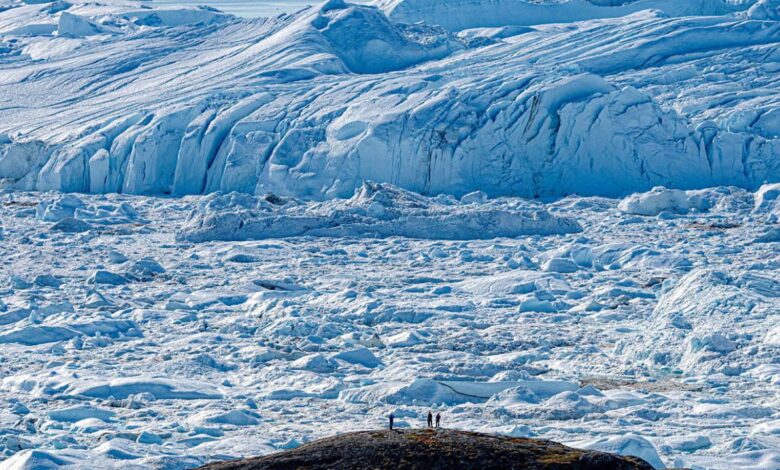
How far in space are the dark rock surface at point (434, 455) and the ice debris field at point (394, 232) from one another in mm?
2110

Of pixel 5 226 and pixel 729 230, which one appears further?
pixel 5 226

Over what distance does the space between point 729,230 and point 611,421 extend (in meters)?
7.15

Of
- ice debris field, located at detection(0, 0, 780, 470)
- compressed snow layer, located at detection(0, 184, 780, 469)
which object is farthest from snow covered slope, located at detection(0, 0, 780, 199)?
compressed snow layer, located at detection(0, 184, 780, 469)

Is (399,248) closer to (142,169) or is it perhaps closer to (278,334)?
(278,334)

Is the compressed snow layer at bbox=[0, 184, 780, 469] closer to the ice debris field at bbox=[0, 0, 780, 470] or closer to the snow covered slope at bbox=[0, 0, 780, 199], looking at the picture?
the ice debris field at bbox=[0, 0, 780, 470]

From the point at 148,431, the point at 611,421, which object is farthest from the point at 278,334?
the point at 611,421

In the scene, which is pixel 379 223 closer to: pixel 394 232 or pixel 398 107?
pixel 394 232

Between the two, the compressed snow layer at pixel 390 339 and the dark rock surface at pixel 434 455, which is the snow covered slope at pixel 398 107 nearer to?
the compressed snow layer at pixel 390 339

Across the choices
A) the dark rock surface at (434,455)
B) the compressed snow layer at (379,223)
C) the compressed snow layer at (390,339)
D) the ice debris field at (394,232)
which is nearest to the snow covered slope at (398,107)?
the ice debris field at (394,232)

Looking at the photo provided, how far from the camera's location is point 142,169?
703 inches

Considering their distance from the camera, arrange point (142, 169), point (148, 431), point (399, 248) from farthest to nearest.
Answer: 1. point (142, 169)
2. point (399, 248)
3. point (148, 431)

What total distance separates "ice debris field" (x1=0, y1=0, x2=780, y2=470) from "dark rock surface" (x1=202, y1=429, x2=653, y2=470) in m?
2.11

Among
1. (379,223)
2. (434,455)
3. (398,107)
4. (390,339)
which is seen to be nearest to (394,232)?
(379,223)

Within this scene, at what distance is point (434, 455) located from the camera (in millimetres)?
3816
